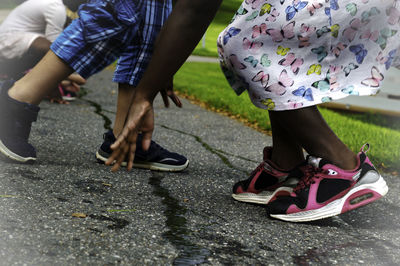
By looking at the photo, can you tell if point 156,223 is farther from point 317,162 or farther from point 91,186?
point 317,162

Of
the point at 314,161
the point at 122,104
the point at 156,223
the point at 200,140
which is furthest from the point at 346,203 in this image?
the point at 200,140

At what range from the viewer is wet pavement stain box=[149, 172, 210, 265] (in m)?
1.33

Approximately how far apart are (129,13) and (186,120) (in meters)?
1.98

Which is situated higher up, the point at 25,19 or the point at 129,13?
the point at 129,13

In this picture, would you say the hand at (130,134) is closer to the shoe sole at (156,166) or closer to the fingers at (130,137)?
the fingers at (130,137)

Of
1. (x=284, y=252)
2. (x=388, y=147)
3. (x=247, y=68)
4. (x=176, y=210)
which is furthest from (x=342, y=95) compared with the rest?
(x=388, y=147)

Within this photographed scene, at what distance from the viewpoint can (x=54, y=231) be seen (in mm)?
1395

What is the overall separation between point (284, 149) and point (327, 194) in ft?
0.84

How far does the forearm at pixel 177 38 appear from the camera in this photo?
1419 mm

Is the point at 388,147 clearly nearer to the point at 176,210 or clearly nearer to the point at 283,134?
the point at 283,134

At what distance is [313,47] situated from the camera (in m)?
1.66

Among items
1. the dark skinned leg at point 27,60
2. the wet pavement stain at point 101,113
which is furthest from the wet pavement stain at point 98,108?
the dark skinned leg at point 27,60

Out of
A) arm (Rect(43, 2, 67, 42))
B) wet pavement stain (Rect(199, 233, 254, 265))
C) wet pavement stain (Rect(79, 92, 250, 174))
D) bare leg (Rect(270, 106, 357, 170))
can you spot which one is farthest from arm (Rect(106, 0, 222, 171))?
arm (Rect(43, 2, 67, 42))

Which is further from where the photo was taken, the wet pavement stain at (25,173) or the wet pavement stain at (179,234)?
the wet pavement stain at (25,173)
